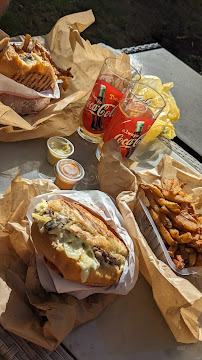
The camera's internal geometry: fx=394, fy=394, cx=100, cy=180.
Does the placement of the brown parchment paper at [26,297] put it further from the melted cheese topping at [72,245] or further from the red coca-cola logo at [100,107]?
the red coca-cola logo at [100,107]

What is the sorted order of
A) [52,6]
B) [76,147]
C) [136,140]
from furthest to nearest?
[52,6] → [76,147] → [136,140]

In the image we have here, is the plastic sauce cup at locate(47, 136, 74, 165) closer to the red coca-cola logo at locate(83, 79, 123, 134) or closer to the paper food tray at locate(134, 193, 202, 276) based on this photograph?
the red coca-cola logo at locate(83, 79, 123, 134)

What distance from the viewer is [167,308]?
155 centimetres

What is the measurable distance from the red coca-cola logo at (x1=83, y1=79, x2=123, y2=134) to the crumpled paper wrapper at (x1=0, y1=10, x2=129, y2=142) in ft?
0.34

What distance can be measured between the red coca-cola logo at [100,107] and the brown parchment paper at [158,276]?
1.02 feet

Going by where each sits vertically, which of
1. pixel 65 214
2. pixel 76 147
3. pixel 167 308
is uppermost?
pixel 65 214

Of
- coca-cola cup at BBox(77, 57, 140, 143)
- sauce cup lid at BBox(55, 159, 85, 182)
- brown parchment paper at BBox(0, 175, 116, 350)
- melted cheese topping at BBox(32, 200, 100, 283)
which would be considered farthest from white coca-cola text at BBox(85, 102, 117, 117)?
melted cheese topping at BBox(32, 200, 100, 283)

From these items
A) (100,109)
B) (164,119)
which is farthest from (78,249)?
(164,119)

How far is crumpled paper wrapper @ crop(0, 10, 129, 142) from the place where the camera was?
2.12m

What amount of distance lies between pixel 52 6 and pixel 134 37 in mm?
1330

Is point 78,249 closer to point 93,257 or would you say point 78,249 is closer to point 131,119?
point 93,257

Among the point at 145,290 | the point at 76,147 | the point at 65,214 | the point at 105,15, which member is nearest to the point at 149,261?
the point at 145,290

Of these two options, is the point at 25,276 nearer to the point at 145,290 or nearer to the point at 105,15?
the point at 145,290

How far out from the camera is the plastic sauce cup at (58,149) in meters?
1.99
